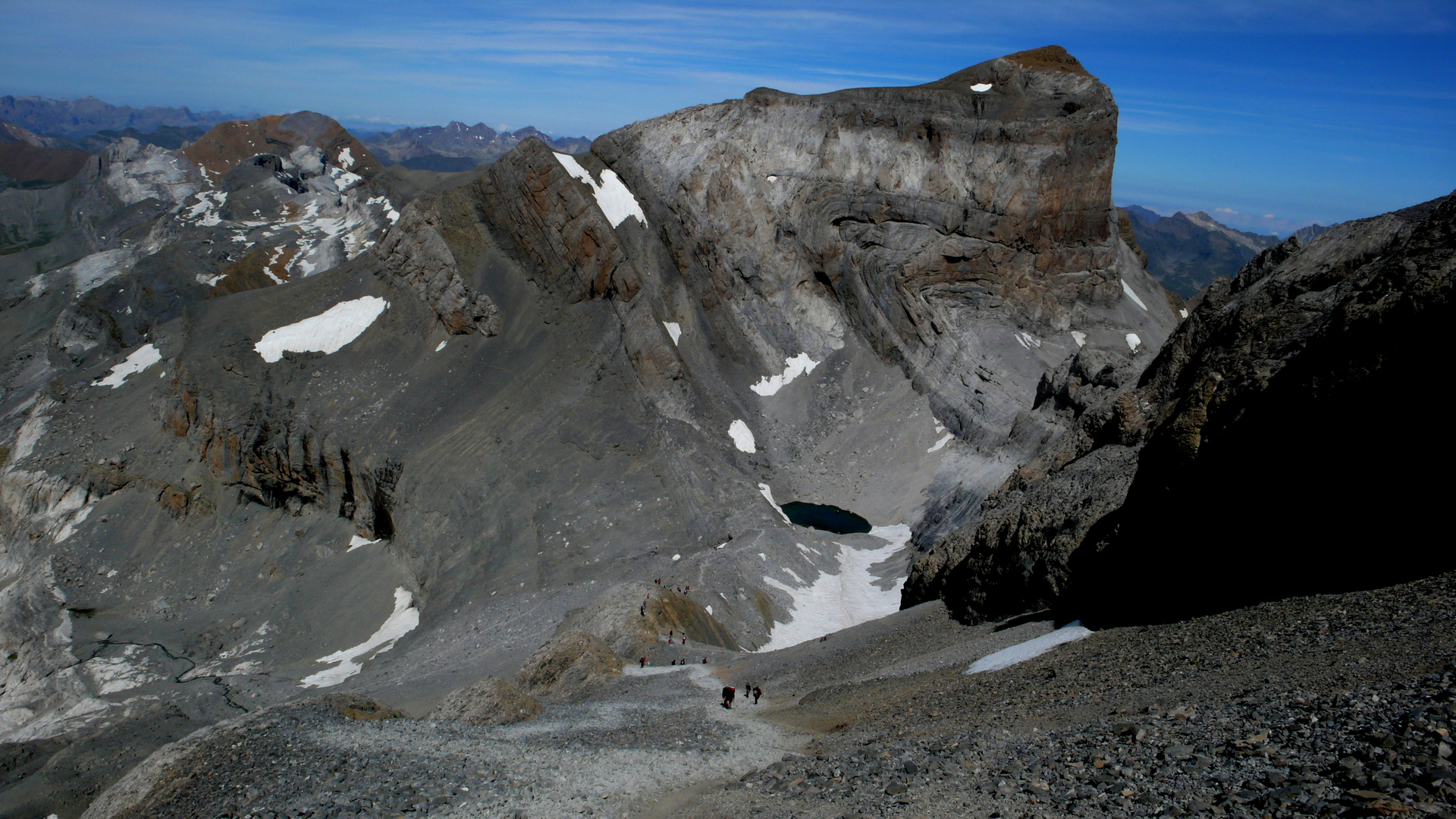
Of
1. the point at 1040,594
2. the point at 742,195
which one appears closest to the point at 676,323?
the point at 742,195

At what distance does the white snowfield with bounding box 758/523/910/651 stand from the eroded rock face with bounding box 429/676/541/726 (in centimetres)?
1482

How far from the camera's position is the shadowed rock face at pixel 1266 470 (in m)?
12.0

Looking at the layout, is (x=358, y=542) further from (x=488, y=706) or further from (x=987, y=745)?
(x=987, y=745)

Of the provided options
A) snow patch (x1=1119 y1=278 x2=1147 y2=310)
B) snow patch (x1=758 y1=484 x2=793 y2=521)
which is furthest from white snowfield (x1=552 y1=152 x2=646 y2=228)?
snow patch (x1=1119 y1=278 x2=1147 y2=310)

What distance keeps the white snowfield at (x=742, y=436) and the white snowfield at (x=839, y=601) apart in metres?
11.0

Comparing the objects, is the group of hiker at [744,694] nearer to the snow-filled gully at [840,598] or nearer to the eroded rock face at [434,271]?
the snow-filled gully at [840,598]

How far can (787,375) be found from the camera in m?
61.5

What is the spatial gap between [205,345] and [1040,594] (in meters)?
50.3

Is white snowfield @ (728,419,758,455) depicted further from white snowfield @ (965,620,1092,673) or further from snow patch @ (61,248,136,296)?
snow patch @ (61,248,136,296)

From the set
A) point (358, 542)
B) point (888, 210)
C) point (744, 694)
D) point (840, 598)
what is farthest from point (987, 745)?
point (888, 210)

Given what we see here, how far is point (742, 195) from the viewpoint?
6353 centimetres

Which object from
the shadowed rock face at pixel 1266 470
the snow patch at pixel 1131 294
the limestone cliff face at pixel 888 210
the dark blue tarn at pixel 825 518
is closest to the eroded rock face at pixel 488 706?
the shadowed rock face at pixel 1266 470

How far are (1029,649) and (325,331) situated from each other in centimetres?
4849

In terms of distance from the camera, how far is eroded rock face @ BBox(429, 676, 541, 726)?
18.4 m
